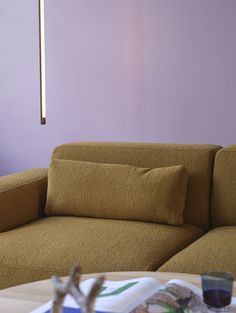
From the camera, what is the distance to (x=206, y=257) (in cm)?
185

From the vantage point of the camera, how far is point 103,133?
137 inches

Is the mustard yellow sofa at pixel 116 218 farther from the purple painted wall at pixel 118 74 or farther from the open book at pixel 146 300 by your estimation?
the purple painted wall at pixel 118 74

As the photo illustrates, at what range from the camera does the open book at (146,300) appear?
1.20 meters

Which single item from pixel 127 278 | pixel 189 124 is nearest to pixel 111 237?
pixel 127 278

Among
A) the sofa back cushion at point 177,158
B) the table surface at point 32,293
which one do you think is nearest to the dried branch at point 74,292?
the table surface at point 32,293

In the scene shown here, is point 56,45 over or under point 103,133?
over

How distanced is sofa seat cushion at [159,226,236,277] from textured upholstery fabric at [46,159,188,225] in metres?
0.26

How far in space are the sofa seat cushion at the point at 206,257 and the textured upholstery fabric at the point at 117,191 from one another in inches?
10.4

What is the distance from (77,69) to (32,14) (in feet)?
1.48

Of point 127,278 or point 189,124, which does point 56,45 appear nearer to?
point 189,124

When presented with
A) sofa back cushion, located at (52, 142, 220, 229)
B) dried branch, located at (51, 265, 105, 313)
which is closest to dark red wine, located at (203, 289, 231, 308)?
dried branch, located at (51, 265, 105, 313)

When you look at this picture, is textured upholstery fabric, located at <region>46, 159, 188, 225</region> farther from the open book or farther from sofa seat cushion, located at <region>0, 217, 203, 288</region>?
the open book

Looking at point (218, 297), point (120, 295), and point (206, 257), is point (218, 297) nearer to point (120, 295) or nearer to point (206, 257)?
point (120, 295)

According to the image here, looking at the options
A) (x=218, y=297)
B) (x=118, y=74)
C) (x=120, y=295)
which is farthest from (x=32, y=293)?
(x=118, y=74)
